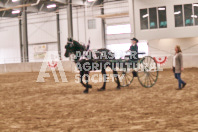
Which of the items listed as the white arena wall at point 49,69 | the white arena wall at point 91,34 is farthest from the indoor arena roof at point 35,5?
the white arena wall at point 49,69

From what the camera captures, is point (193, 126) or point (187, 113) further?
point (187, 113)

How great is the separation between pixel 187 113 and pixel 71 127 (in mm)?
2522

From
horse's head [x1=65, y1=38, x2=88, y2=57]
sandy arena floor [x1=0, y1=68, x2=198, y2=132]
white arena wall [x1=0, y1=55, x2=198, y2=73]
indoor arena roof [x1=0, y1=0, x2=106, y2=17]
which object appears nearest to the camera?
sandy arena floor [x1=0, y1=68, x2=198, y2=132]

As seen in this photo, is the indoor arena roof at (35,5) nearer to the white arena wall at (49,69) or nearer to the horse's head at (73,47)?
the white arena wall at (49,69)

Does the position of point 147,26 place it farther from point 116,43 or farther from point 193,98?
point 193,98

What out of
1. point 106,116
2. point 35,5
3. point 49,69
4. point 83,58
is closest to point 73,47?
point 83,58

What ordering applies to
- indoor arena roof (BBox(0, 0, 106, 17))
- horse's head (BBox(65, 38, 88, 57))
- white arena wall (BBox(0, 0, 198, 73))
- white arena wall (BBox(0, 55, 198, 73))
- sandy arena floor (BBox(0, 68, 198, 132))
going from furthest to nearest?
indoor arena roof (BBox(0, 0, 106, 17)), white arena wall (BBox(0, 0, 198, 73)), white arena wall (BBox(0, 55, 198, 73)), horse's head (BBox(65, 38, 88, 57)), sandy arena floor (BBox(0, 68, 198, 132))

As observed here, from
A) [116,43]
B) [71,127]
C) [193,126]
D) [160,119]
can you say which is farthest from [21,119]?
[116,43]

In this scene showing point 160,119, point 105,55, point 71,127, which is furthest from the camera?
point 105,55

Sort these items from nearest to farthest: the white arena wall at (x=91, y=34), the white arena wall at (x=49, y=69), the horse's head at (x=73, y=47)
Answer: the horse's head at (x=73, y=47) → the white arena wall at (x=49, y=69) → the white arena wall at (x=91, y=34)

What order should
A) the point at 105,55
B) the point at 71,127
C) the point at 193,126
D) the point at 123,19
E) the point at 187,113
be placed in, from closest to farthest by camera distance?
the point at 193,126 → the point at 71,127 → the point at 187,113 → the point at 105,55 → the point at 123,19

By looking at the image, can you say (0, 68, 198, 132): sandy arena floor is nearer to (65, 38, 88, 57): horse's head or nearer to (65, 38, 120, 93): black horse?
(65, 38, 120, 93): black horse

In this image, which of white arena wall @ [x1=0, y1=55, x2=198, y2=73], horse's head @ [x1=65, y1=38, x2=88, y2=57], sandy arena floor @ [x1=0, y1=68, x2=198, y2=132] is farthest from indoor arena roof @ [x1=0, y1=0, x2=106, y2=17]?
sandy arena floor @ [x1=0, y1=68, x2=198, y2=132]

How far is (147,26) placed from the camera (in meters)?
25.5
